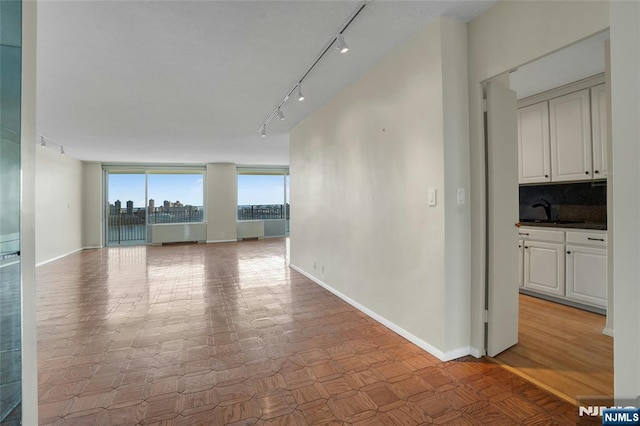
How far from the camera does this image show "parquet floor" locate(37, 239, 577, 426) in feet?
5.83

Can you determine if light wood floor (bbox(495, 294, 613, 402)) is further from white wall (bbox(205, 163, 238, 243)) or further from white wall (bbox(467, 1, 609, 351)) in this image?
white wall (bbox(205, 163, 238, 243))

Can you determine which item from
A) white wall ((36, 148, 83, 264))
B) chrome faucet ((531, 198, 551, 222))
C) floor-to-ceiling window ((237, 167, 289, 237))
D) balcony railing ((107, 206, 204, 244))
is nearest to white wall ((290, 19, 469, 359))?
chrome faucet ((531, 198, 551, 222))

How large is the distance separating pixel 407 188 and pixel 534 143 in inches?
100

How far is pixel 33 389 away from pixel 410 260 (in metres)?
2.53

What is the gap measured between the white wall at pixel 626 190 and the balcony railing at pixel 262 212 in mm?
10590

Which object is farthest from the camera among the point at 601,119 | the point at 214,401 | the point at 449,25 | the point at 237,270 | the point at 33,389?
the point at 237,270

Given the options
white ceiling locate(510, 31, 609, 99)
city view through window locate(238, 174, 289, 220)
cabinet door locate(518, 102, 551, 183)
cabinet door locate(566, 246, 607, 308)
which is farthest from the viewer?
city view through window locate(238, 174, 289, 220)

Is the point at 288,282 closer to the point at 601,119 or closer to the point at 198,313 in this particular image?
the point at 198,313

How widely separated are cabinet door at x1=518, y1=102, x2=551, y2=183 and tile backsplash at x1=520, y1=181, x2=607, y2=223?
411 millimetres

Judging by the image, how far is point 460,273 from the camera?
242cm

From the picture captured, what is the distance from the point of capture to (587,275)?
3.29 meters

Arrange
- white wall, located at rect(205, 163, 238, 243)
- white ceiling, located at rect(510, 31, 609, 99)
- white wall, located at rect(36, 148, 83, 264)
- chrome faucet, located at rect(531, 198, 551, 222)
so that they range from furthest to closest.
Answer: white wall, located at rect(205, 163, 238, 243), white wall, located at rect(36, 148, 83, 264), chrome faucet, located at rect(531, 198, 551, 222), white ceiling, located at rect(510, 31, 609, 99)

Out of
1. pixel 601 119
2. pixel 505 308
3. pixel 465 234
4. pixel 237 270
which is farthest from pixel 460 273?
pixel 237 270

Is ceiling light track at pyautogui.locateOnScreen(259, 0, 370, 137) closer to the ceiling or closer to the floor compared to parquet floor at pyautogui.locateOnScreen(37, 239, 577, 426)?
Answer: closer to the ceiling
